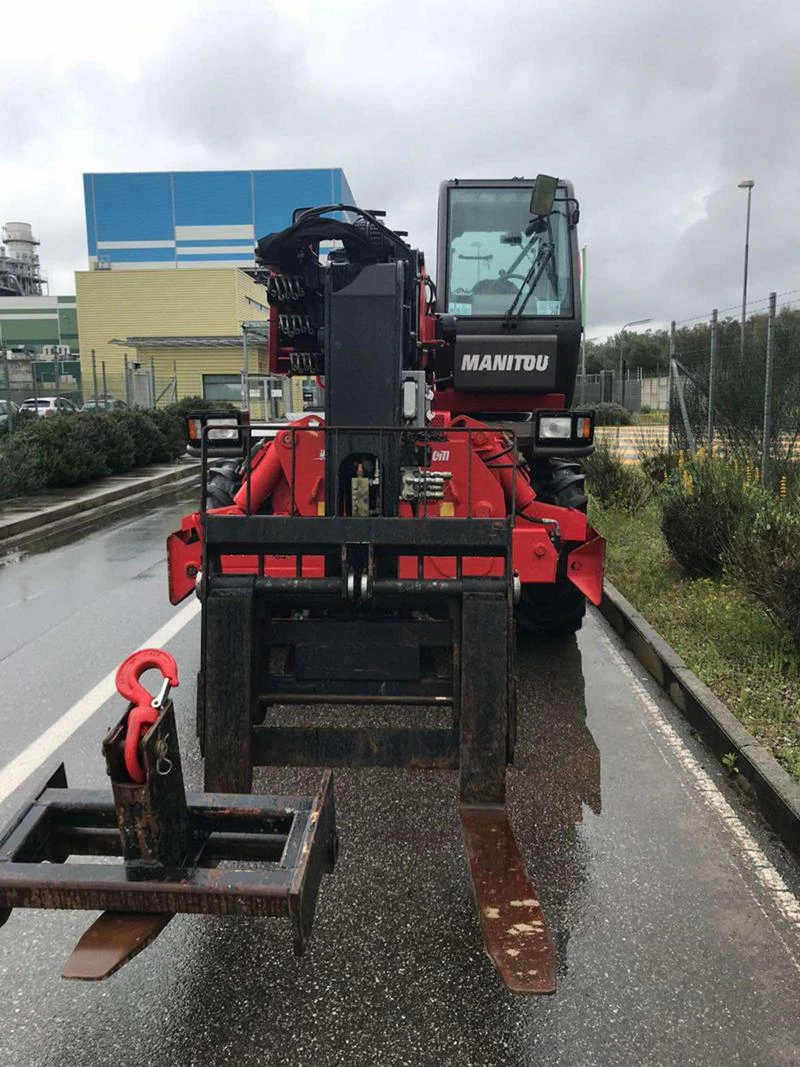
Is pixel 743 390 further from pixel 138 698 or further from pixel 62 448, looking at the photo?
pixel 62 448

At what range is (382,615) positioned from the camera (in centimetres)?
363

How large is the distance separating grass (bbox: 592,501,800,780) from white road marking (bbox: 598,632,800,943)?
34cm

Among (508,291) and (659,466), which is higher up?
(508,291)

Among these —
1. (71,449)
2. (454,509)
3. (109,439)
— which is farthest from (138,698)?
(109,439)

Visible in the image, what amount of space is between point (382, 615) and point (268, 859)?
1214mm

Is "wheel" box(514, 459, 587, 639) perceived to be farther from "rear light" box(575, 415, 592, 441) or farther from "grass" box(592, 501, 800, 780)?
"grass" box(592, 501, 800, 780)

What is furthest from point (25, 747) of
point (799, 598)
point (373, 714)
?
point (799, 598)

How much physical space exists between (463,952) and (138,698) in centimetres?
144

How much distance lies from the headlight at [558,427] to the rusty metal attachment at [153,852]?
3.31 m

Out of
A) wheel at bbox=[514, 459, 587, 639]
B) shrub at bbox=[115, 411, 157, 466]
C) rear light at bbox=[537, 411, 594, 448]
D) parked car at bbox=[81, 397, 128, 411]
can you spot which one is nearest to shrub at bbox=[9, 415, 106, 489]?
shrub at bbox=[115, 411, 157, 466]

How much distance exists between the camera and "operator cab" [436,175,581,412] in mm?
6125

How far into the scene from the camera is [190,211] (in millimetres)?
61406

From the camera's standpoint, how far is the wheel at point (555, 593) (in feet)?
19.8

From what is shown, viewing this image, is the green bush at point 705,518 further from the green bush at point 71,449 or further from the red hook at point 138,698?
the green bush at point 71,449
